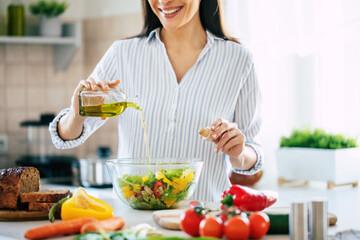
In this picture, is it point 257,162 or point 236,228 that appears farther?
point 257,162

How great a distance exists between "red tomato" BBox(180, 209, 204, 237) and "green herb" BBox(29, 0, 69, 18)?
2.49 m

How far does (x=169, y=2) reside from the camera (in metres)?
1.86

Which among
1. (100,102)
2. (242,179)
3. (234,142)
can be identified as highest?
(100,102)

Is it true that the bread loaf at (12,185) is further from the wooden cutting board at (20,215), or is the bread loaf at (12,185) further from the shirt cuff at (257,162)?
the shirt cuff at (257,162)

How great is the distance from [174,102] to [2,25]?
1952 millimetres

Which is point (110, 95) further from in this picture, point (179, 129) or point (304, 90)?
point (304, 90)

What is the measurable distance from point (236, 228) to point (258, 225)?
0.23ft

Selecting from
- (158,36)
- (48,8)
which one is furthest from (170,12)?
(48,8)

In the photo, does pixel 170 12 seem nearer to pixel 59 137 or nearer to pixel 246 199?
pixel 59 137

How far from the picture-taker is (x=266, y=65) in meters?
3.14

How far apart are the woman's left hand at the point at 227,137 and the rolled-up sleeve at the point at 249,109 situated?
258 millimetres

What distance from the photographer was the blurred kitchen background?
273 cm

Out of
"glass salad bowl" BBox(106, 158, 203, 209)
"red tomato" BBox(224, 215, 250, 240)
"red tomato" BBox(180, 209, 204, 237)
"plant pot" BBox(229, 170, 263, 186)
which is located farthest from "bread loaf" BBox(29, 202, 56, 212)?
"plant pot" BBox(229, 170, 263, 186)

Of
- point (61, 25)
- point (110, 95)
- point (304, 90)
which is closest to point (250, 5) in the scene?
point (304, 90)
